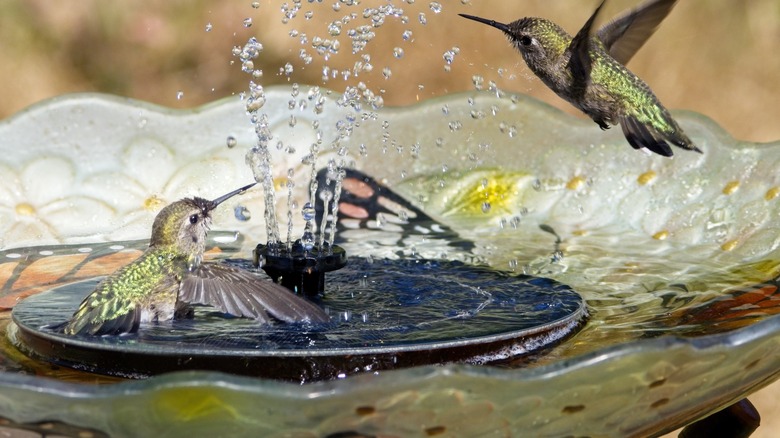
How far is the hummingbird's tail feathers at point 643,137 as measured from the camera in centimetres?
217

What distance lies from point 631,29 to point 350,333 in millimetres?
994

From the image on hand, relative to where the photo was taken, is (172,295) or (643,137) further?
(643,137)

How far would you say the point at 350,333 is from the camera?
1.88m

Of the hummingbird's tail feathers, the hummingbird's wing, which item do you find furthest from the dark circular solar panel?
the hummingbird's wing

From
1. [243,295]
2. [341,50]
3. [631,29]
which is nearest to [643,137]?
[631,29]

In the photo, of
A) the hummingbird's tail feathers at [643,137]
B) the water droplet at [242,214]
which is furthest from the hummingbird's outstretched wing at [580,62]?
the water droplet at [242,214]

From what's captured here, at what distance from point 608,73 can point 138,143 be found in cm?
126

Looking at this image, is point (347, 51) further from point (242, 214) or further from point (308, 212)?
point (308, 212)

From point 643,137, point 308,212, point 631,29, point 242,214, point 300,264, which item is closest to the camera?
point 300,264

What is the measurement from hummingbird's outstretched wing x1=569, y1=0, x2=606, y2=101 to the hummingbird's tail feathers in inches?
4.7

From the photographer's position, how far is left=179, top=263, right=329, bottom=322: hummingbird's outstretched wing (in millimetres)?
1861

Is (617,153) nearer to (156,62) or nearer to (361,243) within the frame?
(361,243)

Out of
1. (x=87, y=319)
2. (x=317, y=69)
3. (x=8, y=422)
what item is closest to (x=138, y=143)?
(x=87, y=319)

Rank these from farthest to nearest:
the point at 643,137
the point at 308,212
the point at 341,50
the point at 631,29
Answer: the point at 341,50, the point at 308,212, the point at 631,29, the point at 643,137
